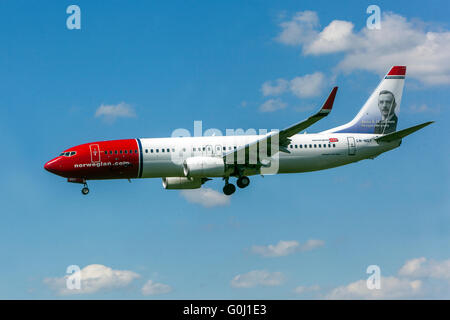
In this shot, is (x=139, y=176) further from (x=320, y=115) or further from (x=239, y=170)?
(x=320, y=115)

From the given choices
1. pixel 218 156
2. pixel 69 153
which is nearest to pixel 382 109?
pixel 218 156

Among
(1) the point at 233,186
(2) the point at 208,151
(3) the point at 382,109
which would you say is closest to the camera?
(2) the point at 208,151

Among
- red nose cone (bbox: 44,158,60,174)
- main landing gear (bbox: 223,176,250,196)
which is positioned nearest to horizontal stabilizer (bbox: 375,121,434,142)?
main landing gear (bbox: 223,176,250,196)

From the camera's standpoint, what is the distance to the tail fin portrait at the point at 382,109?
6156 cm

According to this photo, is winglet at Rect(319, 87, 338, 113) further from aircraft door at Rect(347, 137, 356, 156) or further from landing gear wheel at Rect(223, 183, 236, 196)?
landing gear wheel at Rect(223, 183, 236, 196)

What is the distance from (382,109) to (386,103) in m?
0.81

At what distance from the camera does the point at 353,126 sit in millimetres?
61469

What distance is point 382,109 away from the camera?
62.9 m

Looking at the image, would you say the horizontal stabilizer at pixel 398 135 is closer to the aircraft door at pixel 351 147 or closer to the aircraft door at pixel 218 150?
the aircraft door at pixel 351 147

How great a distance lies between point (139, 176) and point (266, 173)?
10.5 meters

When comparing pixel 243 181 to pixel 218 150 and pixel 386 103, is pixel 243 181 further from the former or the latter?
pixel 386 103

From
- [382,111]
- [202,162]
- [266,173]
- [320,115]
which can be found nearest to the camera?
[320,115]

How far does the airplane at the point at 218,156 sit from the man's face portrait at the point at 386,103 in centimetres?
341

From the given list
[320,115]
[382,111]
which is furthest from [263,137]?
[382,111]
